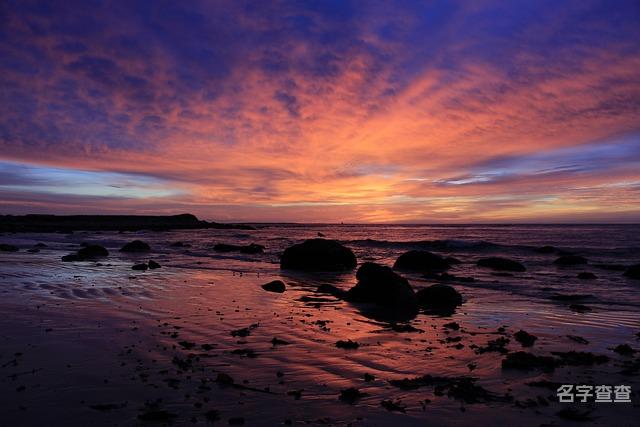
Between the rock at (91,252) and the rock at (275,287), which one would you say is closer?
the rock at (275,287)

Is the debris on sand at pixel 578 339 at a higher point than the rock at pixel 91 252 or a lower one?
lower

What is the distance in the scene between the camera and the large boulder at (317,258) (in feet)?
87.7

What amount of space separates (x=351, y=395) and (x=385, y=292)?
8.35 metres

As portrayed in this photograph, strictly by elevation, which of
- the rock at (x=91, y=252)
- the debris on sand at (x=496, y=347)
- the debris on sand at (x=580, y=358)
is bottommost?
the debris on sand at (x=496, y=347)

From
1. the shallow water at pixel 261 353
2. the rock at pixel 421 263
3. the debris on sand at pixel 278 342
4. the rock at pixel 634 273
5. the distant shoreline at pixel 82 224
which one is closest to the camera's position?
the shallow water at pixel 261 353

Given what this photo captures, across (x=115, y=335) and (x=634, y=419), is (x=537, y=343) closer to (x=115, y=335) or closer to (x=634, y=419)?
(x=634, y=419)

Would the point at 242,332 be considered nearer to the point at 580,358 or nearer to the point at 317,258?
the point at 580,358

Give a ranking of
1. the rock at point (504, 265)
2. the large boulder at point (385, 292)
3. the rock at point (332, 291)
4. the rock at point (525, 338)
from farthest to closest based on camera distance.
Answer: the rock at point (504, 265) < the rock at point (332, 291) < the large boulder at point (385, 292) < the rock at point (525, 338)

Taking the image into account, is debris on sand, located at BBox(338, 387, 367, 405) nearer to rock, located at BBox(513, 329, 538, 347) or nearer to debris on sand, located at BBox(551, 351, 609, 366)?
debris on sand, located at BBox(551, 351, 609, 366)

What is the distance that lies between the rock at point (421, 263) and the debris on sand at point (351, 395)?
20950 millimetres

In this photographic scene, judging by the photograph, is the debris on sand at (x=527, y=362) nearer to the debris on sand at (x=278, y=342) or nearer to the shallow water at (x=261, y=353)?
the shallow water at (x=261, y=353)

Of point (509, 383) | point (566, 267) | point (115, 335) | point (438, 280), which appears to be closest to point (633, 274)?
point (566, 267)

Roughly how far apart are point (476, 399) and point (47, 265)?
23875 mm

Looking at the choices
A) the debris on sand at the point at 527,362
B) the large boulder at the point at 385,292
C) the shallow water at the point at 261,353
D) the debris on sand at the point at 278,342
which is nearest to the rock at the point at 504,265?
the shallow water at the point at 261,353
